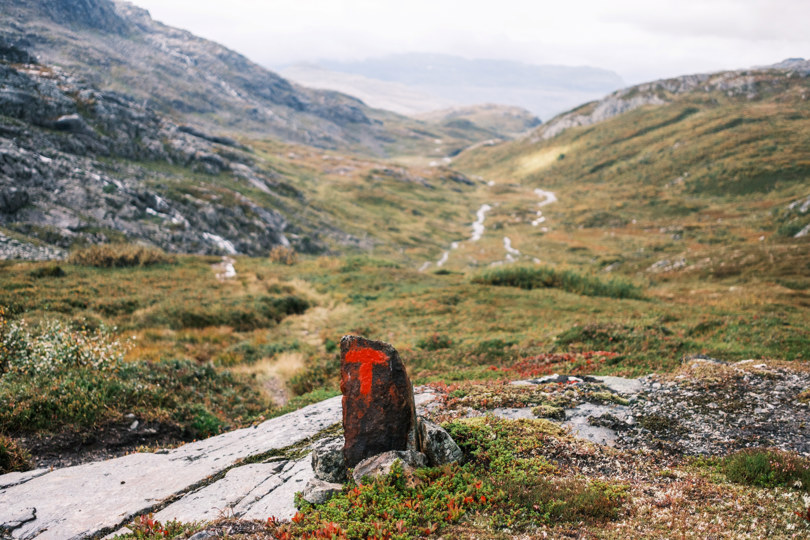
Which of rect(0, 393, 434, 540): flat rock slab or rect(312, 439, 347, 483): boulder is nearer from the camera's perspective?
rect(0, 393, 434, 540): flat rock slab

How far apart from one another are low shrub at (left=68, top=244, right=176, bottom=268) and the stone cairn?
32595mm

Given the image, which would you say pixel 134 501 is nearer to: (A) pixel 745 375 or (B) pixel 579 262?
(A) pixel 745 375

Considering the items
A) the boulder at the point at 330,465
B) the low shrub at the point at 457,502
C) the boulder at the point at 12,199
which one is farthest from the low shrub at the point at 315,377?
the boulder at the point at 12,199

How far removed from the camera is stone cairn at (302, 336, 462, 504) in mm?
8266

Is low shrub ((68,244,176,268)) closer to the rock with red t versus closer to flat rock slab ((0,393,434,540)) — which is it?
flat rock slab ((0,393,434,540))

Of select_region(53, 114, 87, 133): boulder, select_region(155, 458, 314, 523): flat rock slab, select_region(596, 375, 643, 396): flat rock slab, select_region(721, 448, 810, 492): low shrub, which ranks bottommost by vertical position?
select_region(155, 458, 314, 523): flat rock slab

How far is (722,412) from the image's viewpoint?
10.7m

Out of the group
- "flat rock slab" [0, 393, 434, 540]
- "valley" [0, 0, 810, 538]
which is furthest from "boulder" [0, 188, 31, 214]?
"flat rock slab" [0, 393, 434, 540]

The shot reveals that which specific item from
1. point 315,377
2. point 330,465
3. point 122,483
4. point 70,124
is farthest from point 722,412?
point 70,124

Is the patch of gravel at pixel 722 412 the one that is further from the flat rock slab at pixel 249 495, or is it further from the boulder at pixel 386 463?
the flat rock slab at pixel 249 495

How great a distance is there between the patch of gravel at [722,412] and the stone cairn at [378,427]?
4939 mm

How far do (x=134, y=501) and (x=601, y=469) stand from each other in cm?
973

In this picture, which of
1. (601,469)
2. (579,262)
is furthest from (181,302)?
(579,262)

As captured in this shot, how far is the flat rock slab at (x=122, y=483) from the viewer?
7.88m
